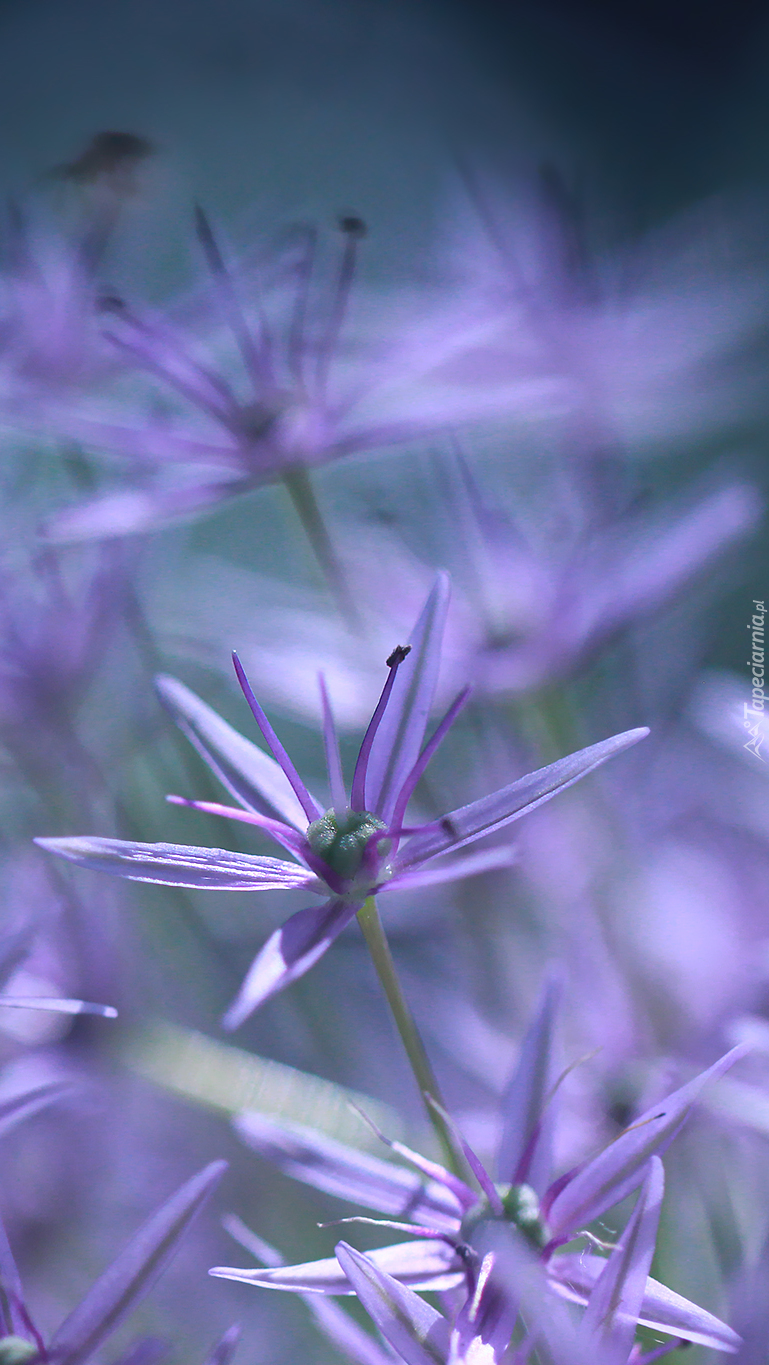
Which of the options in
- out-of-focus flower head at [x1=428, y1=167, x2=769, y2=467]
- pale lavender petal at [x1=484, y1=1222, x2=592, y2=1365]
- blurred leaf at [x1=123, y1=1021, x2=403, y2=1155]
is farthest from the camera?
out-of-focus flower head at [x1=428, y1=167, x2=769, y2=467]

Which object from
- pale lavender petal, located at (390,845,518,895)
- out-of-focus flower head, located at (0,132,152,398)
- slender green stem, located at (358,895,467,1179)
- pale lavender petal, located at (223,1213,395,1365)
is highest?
out-of-focus flower head, located at (0,132,152,398)

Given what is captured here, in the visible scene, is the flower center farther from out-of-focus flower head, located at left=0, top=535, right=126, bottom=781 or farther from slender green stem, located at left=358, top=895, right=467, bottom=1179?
out-of-focus flower head, located at left=0, top=535, right=126, bottom=781

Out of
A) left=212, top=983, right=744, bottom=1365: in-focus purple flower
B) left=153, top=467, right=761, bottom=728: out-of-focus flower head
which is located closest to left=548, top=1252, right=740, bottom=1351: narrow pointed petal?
left=212, top=983, right=744, bottom=1365: in-focus purple flower

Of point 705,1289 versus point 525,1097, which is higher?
point 525,1097

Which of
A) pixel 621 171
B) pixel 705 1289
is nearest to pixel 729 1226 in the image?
pixel 705 1289

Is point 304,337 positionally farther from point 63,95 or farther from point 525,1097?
point 63,95

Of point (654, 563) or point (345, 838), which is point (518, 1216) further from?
point (654, 563)
